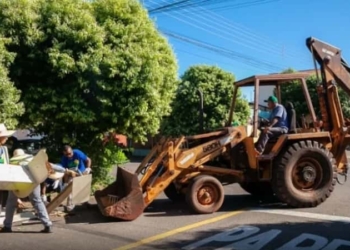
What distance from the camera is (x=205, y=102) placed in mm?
23000

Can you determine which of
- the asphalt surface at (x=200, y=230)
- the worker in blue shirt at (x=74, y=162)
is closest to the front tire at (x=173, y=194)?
the asphalt surface at (x=200, y=230)

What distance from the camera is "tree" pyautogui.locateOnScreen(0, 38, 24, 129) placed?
9000 millimetres

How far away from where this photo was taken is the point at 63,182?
9.63m

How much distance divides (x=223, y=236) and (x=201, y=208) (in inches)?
65.8

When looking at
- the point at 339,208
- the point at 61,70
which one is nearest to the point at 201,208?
the point at 339,208

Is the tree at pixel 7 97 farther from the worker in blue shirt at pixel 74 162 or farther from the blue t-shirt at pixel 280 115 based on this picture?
the blue t-shirt at pixel 280 115

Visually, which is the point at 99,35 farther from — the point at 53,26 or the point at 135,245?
the point at 135,245

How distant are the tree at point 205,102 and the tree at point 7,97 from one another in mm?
13956

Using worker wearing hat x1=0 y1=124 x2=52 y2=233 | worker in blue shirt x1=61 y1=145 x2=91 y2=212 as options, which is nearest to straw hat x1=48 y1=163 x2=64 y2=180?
worker in blue shirt x1=61 y1=145 x2=91 y2=212

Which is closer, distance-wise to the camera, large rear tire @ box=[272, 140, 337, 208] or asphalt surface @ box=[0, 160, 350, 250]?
asphalt surface @ box=[0, 160, 350, 250]

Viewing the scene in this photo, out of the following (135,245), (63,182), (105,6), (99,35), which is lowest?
(135,245)

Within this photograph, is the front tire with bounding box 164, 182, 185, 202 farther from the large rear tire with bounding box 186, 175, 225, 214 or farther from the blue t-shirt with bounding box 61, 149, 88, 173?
the blue t-shirt with bounding box 61, 149, 88, 173

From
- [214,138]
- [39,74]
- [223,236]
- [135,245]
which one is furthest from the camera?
[39,74]

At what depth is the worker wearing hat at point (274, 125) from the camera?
9.42 m
